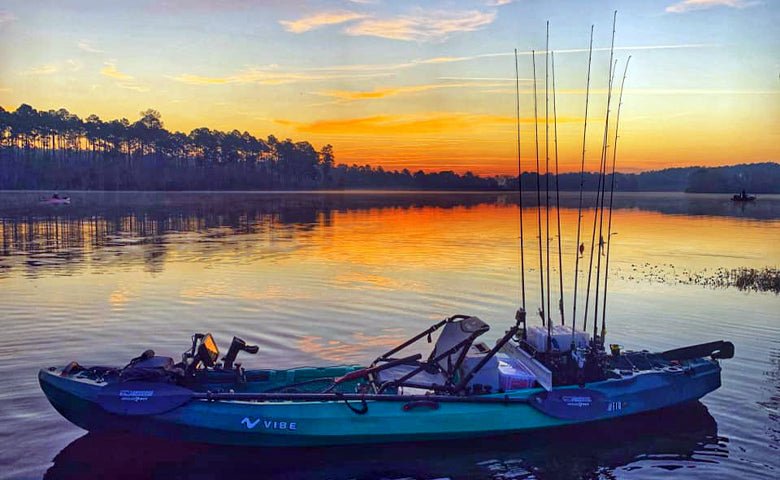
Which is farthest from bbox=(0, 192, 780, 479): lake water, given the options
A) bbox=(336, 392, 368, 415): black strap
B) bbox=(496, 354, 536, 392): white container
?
bbox=(496, 354, 536, 392): white container

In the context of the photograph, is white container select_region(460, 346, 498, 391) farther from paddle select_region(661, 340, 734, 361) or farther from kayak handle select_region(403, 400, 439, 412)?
paddle select_region(661, 340, 734, 361)

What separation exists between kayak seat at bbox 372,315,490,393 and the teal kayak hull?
525mm

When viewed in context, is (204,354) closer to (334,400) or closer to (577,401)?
(334,400)

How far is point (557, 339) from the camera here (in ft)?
39.3

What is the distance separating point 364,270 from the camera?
2850cm

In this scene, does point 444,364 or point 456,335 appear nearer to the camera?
point 456,335

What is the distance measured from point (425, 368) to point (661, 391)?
4.47m

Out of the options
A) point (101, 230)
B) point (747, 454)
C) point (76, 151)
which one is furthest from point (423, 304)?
point (76, 151)

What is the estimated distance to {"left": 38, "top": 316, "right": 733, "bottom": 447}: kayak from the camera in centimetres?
1042

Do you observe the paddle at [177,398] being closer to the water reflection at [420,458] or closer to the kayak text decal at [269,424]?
the kayak text decal at [269,424]

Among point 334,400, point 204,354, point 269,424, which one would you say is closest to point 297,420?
point 269,424

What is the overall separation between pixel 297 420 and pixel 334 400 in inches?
26.5

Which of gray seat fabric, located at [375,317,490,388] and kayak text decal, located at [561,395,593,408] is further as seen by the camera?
gray seat fabric, located at [375,317,490,388]

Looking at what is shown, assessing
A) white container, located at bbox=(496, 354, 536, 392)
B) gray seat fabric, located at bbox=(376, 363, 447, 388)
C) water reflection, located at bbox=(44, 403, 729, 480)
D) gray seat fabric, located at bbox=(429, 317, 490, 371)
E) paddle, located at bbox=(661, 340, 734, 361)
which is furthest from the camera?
paddle, located at bbox=(661, 340, 734, 361)
